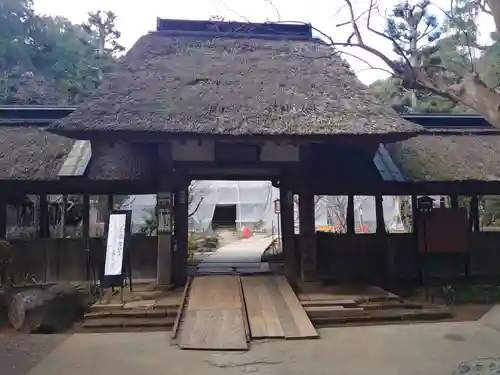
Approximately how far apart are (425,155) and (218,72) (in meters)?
4.84

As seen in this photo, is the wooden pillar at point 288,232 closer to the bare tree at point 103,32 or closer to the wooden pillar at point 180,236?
the wooden pillar at point 180,236

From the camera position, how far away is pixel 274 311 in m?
7.30

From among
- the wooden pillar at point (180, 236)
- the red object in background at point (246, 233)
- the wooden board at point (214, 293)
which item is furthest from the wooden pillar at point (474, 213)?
the red object in background at point (246, 233)

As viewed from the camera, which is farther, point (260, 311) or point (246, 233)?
point (246, 233)

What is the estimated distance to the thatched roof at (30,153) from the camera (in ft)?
31.6

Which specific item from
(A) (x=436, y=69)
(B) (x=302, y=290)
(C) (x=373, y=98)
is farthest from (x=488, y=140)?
(A) (x=436, y=69)

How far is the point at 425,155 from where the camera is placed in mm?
10867

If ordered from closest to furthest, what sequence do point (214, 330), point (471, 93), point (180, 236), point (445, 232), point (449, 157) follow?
point (471, 93), point (214, 330), point (180, 236), point (445, 232), point (449, 157)

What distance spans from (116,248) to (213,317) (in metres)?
2.34

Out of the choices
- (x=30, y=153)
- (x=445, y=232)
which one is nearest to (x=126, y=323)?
(x=30, y=153)

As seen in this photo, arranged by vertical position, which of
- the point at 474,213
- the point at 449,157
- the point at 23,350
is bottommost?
the point at 23,350

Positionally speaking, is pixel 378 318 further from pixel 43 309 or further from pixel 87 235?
pixel 87 235

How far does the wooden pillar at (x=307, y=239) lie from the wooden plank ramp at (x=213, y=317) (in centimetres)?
131

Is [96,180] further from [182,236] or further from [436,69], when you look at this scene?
[436,69]
